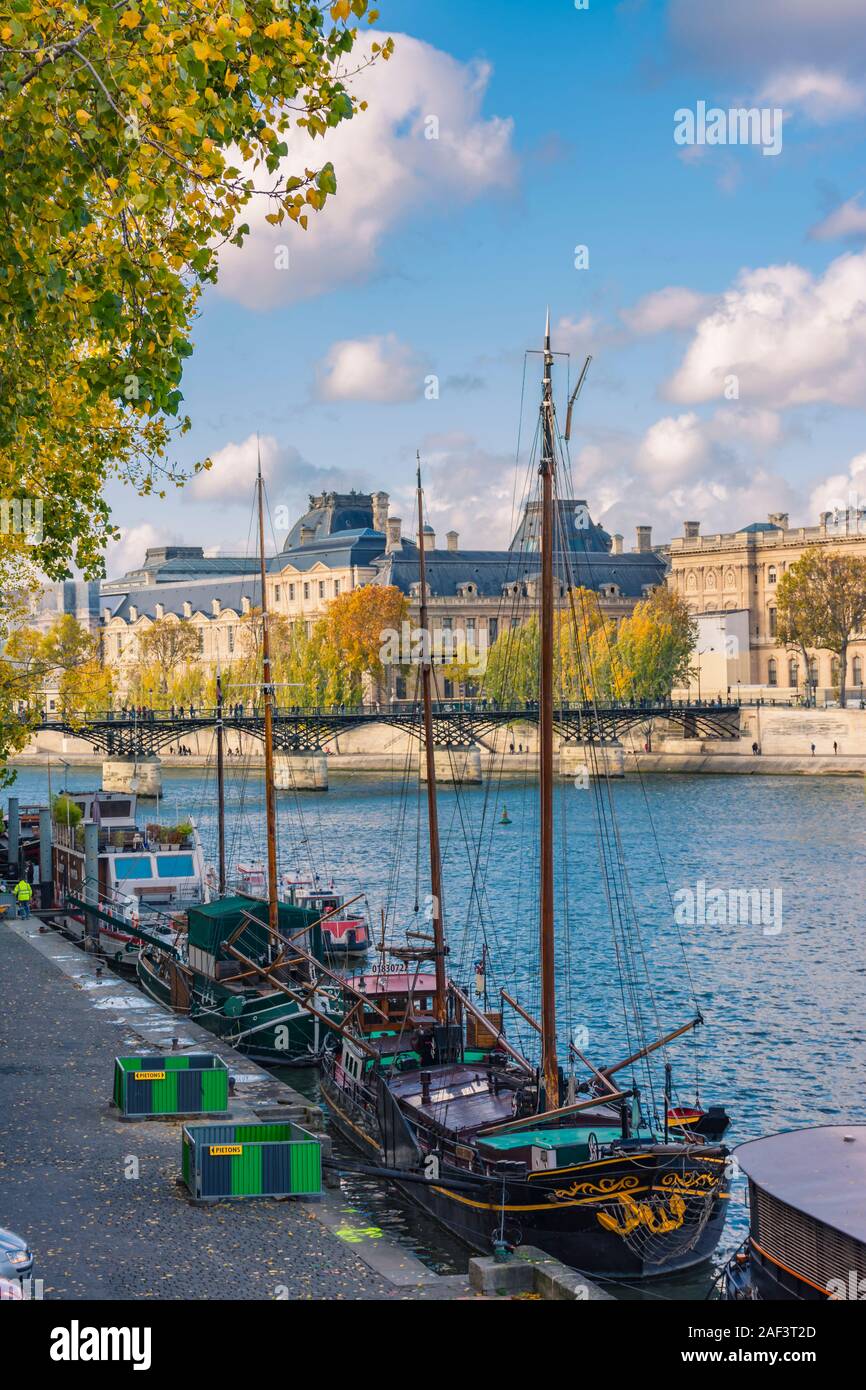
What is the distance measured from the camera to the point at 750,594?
162 metres

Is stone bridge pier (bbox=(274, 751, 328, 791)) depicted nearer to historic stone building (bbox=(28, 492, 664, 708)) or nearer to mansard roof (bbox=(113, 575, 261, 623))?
historic stone building (bbox=(28, 492, 664, 708))

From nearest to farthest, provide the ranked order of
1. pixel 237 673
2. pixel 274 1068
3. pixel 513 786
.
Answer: pixel 274 1068, pixel 513 786, pixel 237 673

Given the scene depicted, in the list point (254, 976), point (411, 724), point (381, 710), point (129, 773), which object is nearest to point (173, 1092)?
point (254, 976)

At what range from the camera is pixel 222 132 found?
12750mm

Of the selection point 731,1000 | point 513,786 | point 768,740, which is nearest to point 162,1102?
point 731,1000

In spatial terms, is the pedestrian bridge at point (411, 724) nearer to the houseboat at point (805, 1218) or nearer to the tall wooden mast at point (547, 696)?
the tall wooden mast at point (547, 696)

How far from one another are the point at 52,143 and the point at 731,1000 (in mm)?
29725

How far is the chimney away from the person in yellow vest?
135265 millimetres

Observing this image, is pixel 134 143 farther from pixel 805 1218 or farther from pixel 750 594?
pixel 750 594

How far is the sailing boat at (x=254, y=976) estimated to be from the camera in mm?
32281

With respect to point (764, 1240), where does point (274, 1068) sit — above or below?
below

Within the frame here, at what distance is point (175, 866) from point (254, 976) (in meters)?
11.8

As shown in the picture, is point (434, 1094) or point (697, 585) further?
point (697, 585)
